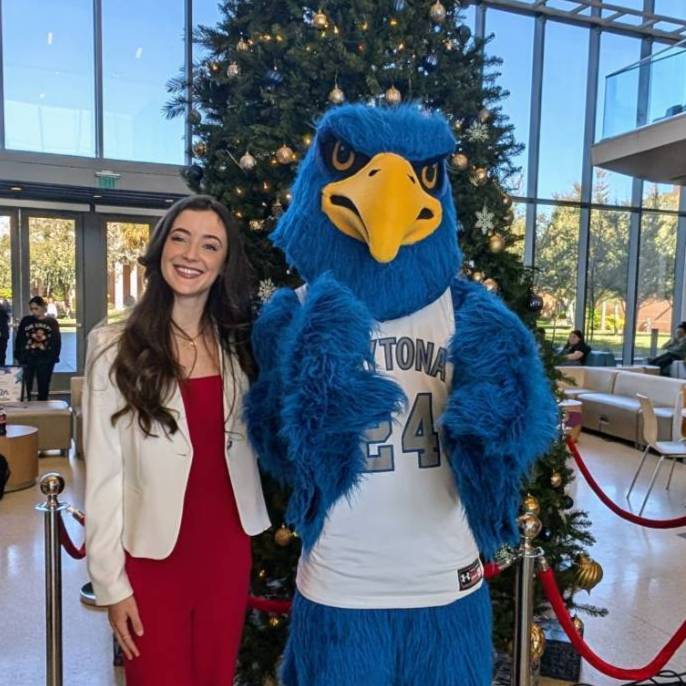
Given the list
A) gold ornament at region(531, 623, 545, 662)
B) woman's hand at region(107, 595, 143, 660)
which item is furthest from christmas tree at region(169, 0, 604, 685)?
woman's hand at region(107, 595, 143, 660)

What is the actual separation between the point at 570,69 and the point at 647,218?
282cm

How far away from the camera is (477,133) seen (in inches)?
Result: 94.0

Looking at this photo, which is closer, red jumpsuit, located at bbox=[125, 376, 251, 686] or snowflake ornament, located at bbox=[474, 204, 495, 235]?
red jumpsuit, located at bbox=[125, 376, 251, 686]

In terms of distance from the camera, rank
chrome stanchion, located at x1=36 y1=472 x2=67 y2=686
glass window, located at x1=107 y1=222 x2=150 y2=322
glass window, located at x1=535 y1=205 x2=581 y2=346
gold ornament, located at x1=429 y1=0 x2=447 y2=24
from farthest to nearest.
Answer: glass window, located at x1=535 y1=205 x2=581 y2=346
glass window, located at x1=107 y1=222 x2=150 y2=322
gold ornament, located at x1=429 y1=0 x2=447 y2=24
chrome stanchion, located at x1=36 y1=472 x2=67 y2=686

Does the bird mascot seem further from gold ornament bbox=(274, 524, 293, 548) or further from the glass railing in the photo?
the glass railing

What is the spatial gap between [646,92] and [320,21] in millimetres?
7999

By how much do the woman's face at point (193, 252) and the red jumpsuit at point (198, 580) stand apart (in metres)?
0.21

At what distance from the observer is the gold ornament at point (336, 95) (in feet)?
7.36

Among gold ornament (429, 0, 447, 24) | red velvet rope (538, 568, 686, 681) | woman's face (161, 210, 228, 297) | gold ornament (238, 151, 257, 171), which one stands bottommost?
red velvet rope (538, 568, 686, 681)

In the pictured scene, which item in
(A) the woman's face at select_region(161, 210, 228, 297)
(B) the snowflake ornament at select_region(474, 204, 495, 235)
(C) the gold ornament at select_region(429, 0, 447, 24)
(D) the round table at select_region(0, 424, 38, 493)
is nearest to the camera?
(A) the woman's face at select_region(161, 210, 228, 297)

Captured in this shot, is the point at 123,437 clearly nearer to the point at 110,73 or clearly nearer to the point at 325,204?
the point at 325,204

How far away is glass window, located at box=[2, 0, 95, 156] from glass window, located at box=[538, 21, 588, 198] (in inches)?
269

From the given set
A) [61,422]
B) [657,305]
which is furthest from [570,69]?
[61,422]

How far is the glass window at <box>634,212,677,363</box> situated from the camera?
11.3 metres
